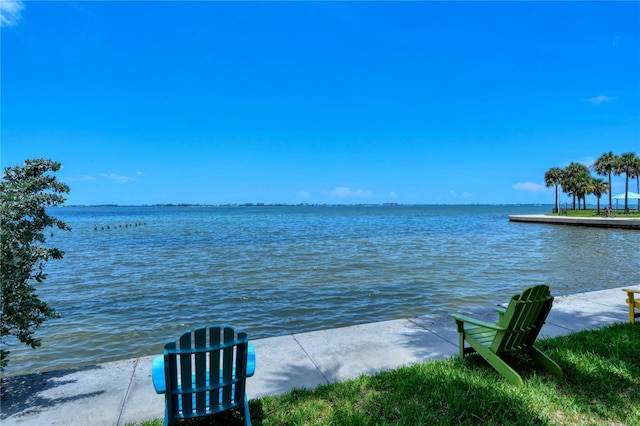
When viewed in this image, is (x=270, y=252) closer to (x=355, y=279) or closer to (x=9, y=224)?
(x=355, y=279)

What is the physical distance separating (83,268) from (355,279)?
469 inches

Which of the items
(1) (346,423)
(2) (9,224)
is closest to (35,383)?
(2) (9,224)

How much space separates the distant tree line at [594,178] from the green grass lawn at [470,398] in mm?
57590

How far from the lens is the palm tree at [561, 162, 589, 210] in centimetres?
6112

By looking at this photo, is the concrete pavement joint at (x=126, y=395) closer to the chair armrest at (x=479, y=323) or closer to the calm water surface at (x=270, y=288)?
the calm water surface at (x=270, y=288)

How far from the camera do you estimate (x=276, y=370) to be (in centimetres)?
442

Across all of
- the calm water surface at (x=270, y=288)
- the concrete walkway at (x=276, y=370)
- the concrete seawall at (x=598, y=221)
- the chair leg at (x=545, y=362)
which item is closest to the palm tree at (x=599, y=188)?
the concrete seawall at (x=598, y=221)

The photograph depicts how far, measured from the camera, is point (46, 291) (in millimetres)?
11328

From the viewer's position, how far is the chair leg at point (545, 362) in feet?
13.1

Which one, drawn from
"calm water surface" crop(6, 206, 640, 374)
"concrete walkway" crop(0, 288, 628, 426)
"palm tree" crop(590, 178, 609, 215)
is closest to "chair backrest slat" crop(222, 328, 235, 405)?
"concrete walkway" crop(0, 288, 628, 426)

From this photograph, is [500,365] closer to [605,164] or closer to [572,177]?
[605,164]

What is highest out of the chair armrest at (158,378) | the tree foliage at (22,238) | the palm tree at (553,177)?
the palm tree at (553,177)

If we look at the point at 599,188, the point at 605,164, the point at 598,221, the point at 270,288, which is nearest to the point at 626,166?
the point at 605,164

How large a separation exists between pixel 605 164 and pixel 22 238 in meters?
65.0
